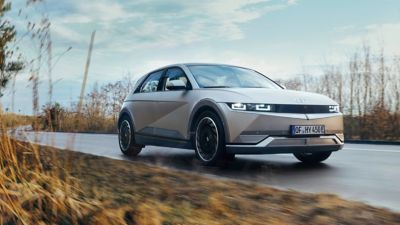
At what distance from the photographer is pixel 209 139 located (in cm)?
813

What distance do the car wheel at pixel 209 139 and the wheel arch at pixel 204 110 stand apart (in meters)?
0.07

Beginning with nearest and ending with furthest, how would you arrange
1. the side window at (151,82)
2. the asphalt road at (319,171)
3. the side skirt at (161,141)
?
the asphalt road at (319,171)
the side skirt at (161,141)
the side window at (151,82)

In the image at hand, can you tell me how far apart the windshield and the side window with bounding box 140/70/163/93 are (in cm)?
120

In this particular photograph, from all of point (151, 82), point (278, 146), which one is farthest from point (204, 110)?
point (151, 82)

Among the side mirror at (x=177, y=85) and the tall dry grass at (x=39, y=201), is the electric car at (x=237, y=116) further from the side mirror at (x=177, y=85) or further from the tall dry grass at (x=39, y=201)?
the tall dry grass at (x=39, y=201)

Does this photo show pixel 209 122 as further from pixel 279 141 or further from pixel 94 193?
pixel 94 193

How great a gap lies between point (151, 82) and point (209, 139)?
2822mm

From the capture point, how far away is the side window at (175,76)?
30.0 feet

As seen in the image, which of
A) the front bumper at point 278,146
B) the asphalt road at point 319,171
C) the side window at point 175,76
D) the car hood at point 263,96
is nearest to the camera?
the asphalt road at point 319,171

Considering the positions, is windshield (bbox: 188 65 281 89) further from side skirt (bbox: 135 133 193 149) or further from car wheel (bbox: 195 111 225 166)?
side skirt (bbox: 135 133 193 149)

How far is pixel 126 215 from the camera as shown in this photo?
3.82 m

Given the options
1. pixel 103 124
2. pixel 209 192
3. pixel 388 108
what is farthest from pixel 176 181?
pixel 103 124

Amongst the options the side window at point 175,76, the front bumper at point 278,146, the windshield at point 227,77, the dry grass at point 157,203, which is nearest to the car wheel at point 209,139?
the front bumper at point 278,146

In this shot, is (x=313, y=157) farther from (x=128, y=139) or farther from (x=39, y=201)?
(x=39, y=201)
